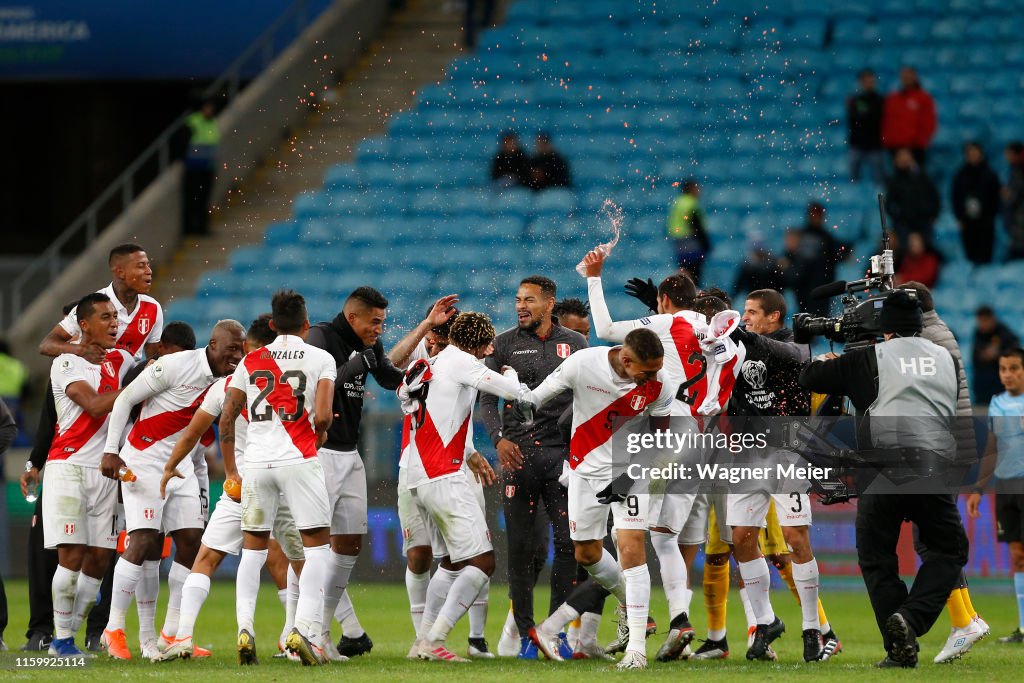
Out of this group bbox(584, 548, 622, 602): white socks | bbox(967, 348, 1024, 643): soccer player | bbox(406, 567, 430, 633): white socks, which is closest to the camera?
bbox(584, 548, 622, 602): white socks

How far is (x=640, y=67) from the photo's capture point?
67.8ft

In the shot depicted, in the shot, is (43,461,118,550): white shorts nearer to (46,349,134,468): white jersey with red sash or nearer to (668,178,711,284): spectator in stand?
(46,349,134,468): white jersey with red sash

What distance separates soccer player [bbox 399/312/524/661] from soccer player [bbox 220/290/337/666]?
0.75 metres

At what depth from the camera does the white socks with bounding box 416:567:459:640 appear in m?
9.59

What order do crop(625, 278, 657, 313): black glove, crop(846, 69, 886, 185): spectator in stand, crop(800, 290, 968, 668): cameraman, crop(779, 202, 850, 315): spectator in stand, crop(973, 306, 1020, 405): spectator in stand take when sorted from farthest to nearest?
crop(846, 69, 886, 185): spectator in stand, crop(779, 202, 850, 315): spectator in stand, crop(973, 306, 1020, 405): spectator in stand, crop(625, 278, 657, 313): black glove, crop(800, 290, 968, 668): cameraman

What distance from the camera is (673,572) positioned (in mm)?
9594

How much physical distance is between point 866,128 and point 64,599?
1255 cm

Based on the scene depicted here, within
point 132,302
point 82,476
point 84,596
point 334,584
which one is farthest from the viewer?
point 132,302

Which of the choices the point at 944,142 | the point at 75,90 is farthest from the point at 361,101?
the point at 944,142

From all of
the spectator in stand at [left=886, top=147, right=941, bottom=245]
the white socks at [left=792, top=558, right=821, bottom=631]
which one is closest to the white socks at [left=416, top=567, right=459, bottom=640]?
the white socks at [left=792, top=558, right=821, bottom=631]

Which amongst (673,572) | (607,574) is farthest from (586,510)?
(673,572)

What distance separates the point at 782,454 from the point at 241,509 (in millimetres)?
3579

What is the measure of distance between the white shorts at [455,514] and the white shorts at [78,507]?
214 cm
